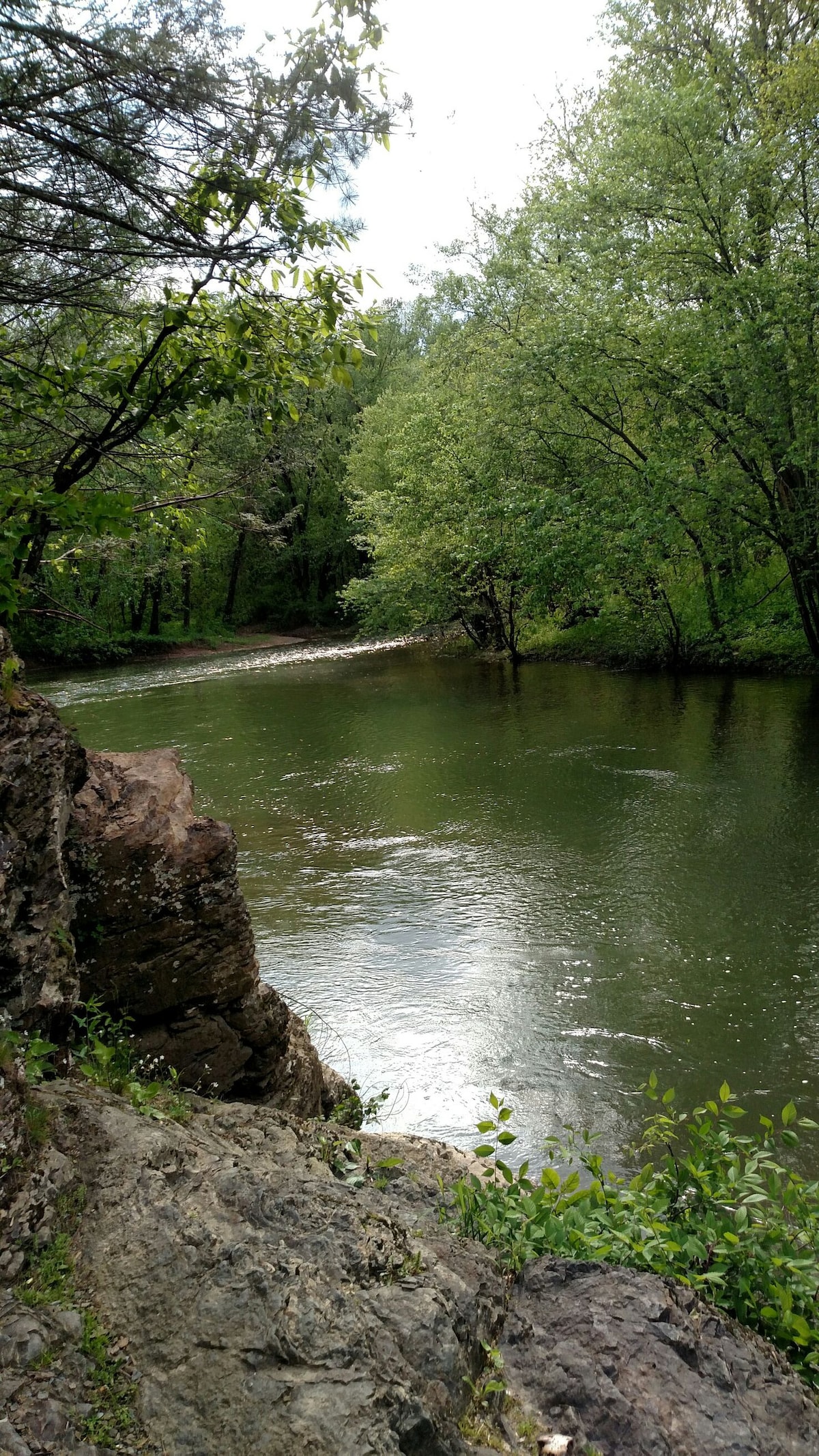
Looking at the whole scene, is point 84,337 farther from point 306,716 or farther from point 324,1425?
point 306,716

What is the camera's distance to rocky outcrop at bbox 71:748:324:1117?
4234 mm

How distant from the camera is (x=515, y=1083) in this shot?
532 cm

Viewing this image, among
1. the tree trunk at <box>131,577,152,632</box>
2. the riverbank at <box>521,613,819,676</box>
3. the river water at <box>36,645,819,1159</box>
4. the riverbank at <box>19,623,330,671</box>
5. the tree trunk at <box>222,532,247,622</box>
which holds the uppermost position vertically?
the tree trunk at <box>222,532,247,622</box>

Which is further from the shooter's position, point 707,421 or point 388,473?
point 388,473

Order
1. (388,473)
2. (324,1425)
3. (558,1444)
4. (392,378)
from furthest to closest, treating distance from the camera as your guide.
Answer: (392,378), (388,473), (558,1444), (324,1425)

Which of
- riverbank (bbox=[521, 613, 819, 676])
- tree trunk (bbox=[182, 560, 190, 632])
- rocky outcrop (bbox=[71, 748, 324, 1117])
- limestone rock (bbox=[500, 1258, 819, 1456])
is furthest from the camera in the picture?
tree trunk (bbox=[182, 560, 190, 632])

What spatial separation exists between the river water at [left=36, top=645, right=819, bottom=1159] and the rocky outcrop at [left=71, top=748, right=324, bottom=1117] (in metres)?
1.18

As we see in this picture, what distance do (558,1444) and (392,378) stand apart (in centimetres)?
4461

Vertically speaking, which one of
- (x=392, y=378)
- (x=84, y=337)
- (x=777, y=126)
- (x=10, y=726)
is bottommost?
(x=10, y=726)

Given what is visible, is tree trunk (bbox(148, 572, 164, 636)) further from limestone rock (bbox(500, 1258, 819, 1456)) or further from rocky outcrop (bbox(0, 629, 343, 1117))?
limestone rock (bbox(500, 1258, 819, 1456))

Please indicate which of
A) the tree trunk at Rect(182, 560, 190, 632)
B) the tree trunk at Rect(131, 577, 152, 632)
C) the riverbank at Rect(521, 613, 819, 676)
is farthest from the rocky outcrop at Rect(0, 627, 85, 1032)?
the tree trunk at Rect(182, 560, 190, 632)

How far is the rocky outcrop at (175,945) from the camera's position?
4.23 metres

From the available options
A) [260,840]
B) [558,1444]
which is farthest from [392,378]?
[558,1444]

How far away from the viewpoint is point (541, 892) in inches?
326
